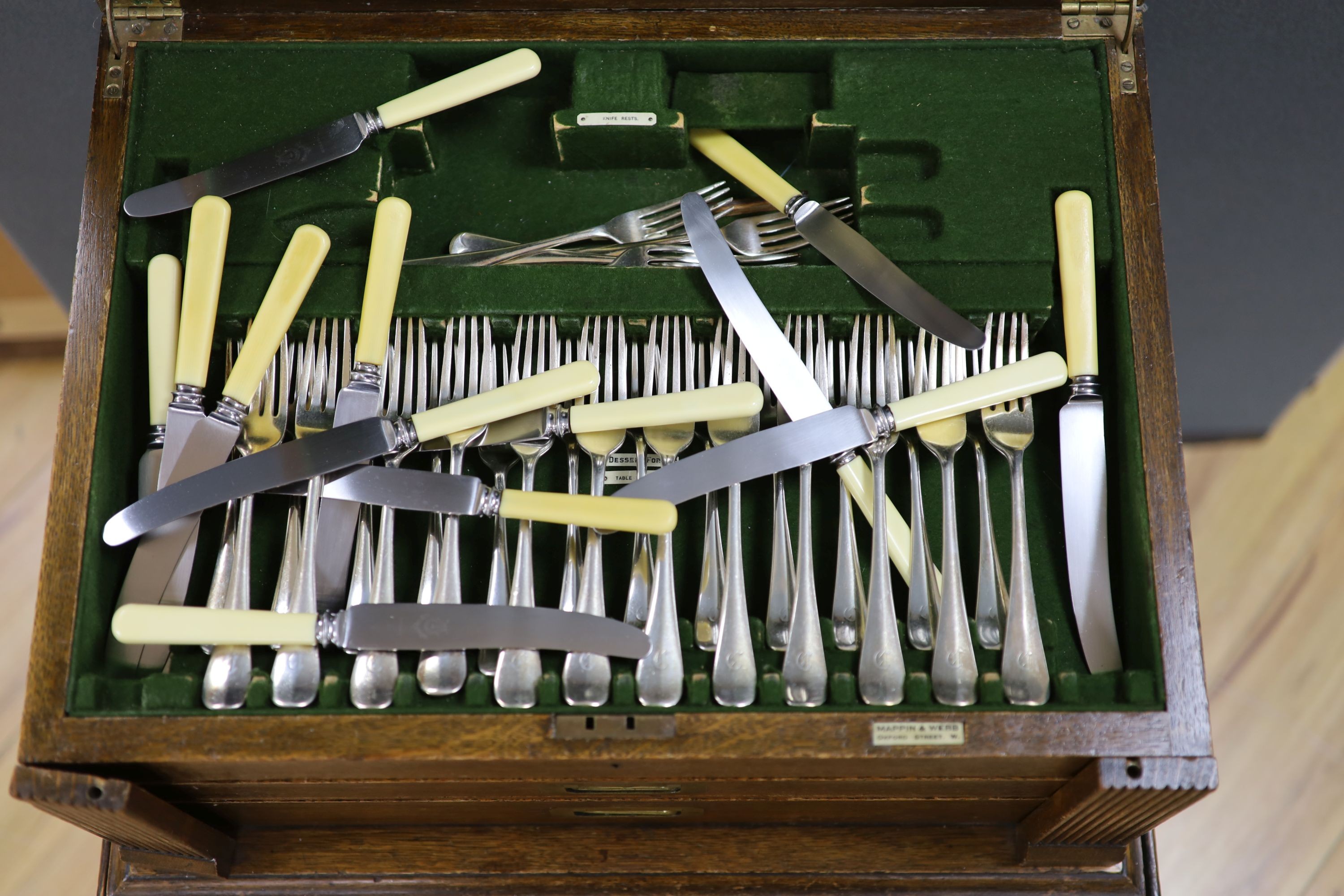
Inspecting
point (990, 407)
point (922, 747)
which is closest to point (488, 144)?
point (990, 407)

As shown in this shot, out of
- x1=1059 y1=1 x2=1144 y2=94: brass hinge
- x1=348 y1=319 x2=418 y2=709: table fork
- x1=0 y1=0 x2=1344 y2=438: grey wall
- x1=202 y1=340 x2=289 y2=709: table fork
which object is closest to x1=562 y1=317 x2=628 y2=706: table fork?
x1=348 y1=319 x2=418 y2=709: table fork

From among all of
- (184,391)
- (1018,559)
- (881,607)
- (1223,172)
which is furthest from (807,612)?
(1223,172)

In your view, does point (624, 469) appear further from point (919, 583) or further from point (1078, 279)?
point (1078, 279)

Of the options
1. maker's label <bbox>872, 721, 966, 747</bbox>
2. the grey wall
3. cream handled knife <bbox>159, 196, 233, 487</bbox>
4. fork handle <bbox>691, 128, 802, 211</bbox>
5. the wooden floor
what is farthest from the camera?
the wooden floor

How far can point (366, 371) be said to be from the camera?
0.87 m

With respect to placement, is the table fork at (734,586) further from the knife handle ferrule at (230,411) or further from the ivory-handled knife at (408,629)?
the knife handle ferrule at (230,411)

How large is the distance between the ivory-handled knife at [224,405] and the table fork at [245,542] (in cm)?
1

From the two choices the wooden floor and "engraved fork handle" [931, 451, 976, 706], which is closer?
"engraved fork handle" [931, 451, 976, 706]

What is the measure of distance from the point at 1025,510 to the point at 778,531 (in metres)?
0.19

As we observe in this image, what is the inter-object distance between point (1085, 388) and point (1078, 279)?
8cm

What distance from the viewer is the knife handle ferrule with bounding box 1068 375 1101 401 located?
2.85 feet

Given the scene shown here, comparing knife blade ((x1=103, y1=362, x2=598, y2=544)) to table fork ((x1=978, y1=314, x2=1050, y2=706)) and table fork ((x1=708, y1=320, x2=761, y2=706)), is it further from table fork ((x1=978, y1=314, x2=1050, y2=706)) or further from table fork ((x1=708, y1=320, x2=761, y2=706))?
table fork ((x1=978, y1=314, x2=1050, y2=706))

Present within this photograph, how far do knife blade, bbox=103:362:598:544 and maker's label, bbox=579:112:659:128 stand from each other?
0.71 ft

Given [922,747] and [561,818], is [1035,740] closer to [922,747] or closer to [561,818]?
[922,747]
